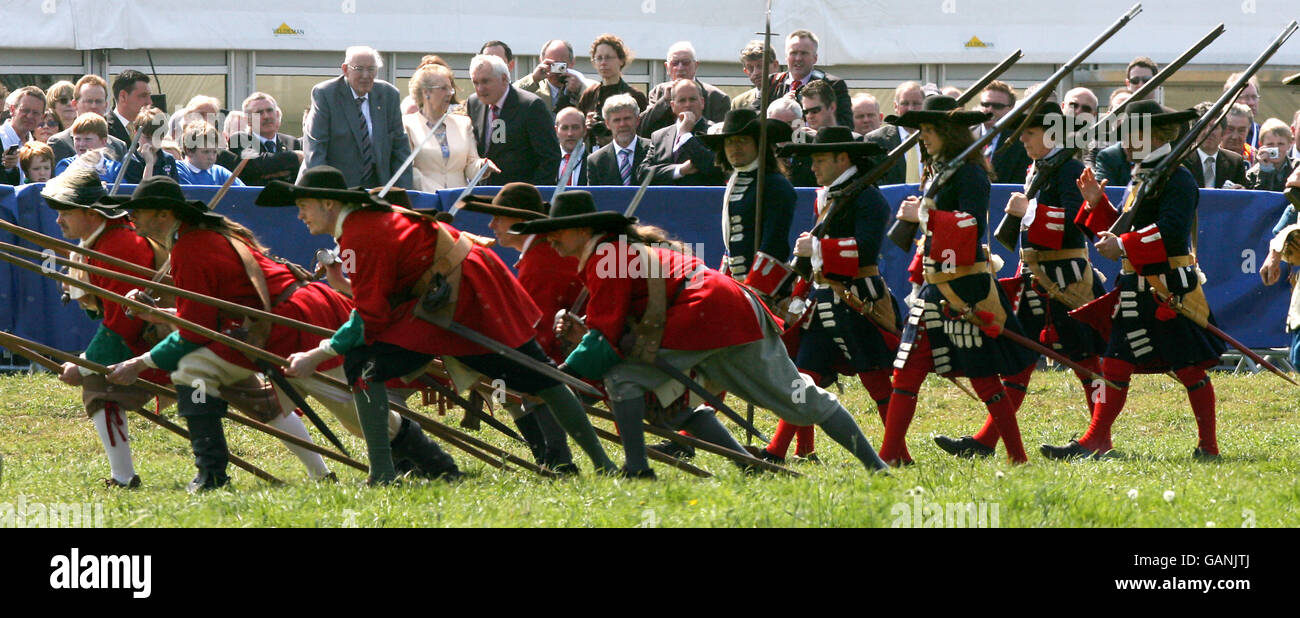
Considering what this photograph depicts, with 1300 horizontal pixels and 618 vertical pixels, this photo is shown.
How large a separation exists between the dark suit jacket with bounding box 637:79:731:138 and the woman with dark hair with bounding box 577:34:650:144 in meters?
0.13

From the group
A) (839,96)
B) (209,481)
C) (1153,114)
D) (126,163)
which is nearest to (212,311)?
(209,481)

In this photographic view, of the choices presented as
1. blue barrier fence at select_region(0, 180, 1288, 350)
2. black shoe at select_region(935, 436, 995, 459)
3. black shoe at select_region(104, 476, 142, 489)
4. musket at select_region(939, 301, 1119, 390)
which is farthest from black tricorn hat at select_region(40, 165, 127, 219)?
black shoe at select_region(935, 436, 995, 459)

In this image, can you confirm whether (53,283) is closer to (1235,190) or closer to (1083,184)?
(1083,184)

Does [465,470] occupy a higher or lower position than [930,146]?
lower

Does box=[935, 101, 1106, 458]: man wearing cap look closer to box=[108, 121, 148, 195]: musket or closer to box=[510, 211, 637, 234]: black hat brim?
box=[510, 211, 637, 234]: black hat brim

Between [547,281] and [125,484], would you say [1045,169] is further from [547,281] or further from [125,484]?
[125,484]

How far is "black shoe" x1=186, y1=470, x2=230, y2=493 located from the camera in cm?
847

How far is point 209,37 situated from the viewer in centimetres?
1638

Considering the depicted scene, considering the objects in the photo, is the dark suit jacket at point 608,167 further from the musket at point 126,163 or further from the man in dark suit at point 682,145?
the musket at point 126,163

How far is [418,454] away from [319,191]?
1.49 m

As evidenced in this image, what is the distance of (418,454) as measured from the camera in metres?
8.71

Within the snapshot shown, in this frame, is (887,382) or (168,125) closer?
(887,382)
